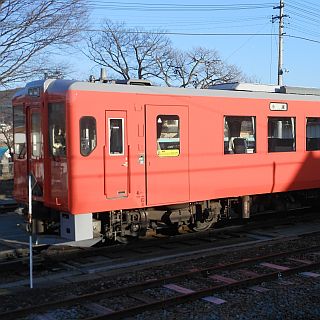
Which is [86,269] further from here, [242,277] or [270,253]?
[270,253]

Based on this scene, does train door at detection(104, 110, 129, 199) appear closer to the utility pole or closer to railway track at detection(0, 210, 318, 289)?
railway track at detection(0, 210, 318, 289)

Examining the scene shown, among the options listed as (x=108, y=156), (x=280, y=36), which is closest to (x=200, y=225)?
(x=108, y=156)

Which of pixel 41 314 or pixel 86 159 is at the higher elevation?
pixel 86 159

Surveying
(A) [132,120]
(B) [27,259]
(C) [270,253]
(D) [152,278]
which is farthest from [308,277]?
(B) [27,259]

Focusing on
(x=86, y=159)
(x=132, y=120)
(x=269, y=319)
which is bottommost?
(x=269, y=319)

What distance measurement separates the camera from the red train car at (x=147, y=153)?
30.0ft

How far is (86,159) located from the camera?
29.9 feet

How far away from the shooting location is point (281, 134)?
1211 centimetres

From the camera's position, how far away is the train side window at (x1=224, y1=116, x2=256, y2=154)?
1112 centimetres

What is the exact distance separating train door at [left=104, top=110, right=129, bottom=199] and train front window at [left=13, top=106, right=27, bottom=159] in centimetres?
184

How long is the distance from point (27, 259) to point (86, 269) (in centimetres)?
107

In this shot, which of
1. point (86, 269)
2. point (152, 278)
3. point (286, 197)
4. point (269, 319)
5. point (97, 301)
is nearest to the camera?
point (269, 319)

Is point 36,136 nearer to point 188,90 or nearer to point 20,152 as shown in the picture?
point 20,152

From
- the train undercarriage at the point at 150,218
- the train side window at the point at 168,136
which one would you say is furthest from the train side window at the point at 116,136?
the train undercarriage at the point at 150,218
